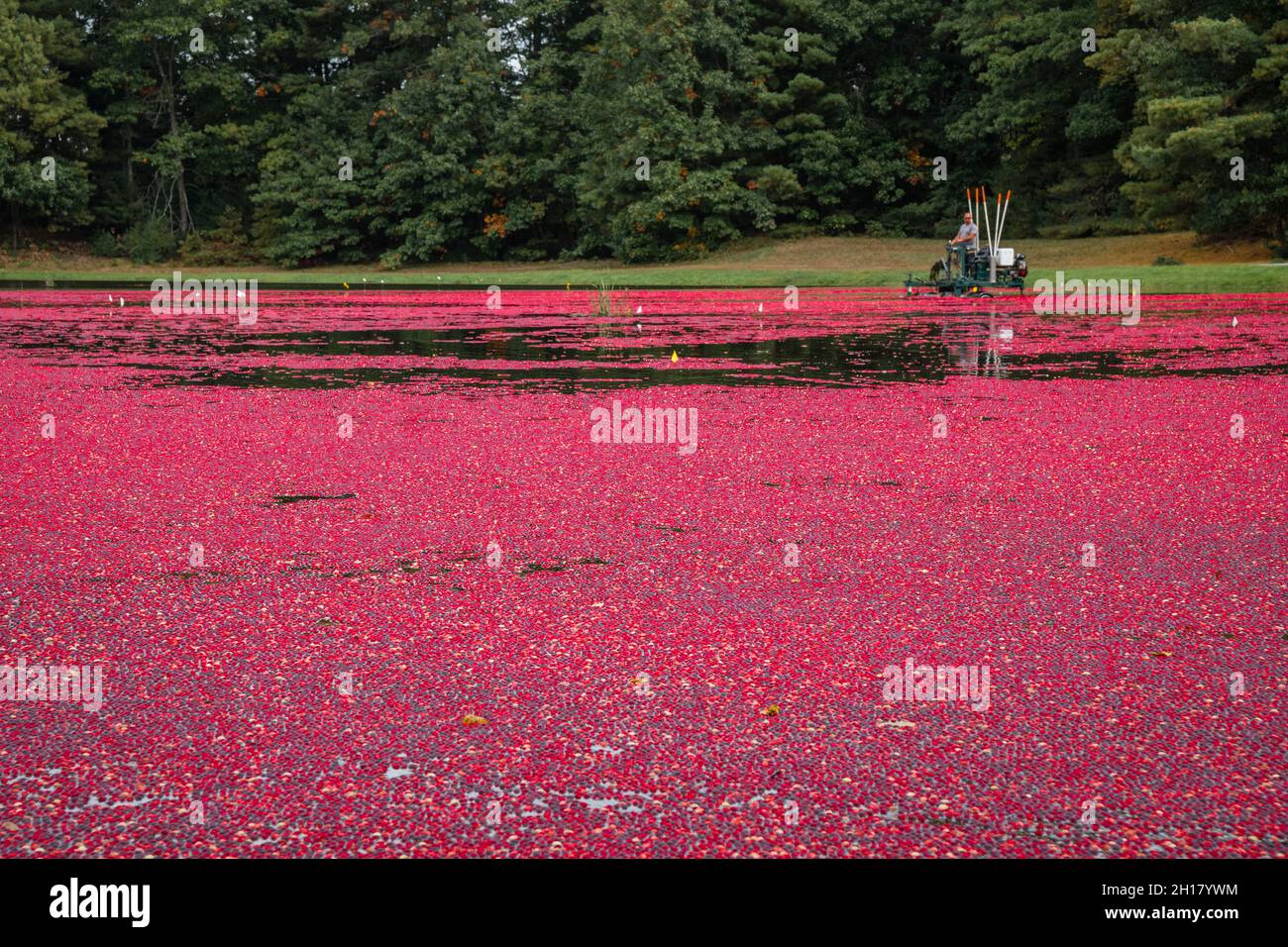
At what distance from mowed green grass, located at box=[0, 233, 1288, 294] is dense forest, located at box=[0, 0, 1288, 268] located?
1180 millimetres

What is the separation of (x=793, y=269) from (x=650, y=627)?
34.8m

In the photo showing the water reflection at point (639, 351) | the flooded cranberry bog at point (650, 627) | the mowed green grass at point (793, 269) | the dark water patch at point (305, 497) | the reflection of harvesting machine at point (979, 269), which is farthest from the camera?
the mowed green grass at point (793, 269)

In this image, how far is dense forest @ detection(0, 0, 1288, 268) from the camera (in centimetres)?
4331

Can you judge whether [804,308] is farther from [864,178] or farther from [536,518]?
[864,178]

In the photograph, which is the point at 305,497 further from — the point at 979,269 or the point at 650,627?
the point at 979,269

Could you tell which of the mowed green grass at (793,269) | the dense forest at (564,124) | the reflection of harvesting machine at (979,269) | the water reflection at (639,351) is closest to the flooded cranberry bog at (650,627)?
the water reflection at (639,351)

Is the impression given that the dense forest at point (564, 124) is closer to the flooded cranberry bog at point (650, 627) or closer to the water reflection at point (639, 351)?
the water reflection at point (639, 351)

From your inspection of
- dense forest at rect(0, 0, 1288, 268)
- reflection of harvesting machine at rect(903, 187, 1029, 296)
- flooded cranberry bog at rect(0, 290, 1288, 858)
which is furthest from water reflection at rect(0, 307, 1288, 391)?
dense forest at rect(0, 0, 1288, 268)

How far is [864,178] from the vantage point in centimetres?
4756

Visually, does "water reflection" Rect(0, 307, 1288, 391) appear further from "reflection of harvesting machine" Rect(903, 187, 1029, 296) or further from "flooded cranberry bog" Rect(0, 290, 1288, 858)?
"reflection of harvesting machine" Rect(903, 187, 1029, 296)

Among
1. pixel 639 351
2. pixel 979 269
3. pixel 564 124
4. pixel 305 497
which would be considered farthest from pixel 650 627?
A: pixel 564 124

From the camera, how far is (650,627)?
4.34 meters

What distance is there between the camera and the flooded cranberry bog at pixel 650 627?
9.60 ft

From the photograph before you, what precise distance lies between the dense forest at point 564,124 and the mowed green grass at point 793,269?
1.18m
